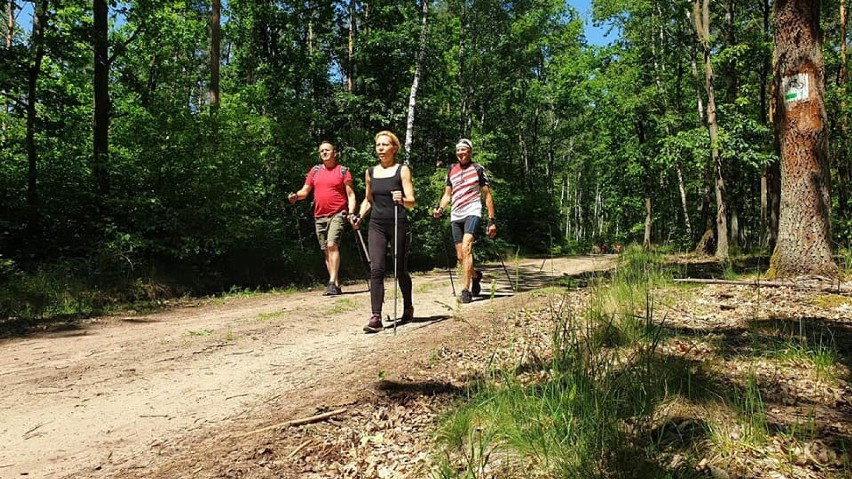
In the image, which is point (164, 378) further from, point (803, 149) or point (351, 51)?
point (351, 51)

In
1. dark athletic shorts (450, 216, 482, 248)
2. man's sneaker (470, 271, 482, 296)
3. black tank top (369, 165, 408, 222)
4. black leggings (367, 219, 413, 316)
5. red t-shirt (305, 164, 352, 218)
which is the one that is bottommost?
man's sneaker (470, 271, 482, 296)

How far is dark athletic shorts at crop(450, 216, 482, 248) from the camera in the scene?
6.63 metres

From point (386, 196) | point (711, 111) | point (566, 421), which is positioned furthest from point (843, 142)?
point (566, 421)

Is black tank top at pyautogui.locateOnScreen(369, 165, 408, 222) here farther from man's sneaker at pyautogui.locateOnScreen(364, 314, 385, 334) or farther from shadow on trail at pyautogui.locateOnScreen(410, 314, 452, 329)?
shadow on trail at pyautogui.locateOnScreen(410, 314, 452, 329)

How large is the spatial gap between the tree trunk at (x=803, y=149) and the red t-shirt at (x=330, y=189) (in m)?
6.48

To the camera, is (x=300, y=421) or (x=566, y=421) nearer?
(x=566, y=421)

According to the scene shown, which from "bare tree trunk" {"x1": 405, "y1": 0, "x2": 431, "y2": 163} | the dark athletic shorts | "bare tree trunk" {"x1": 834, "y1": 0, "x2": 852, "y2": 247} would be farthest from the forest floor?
"bare tree trunk" {"x1": 834, "y1": 0, "x2": 852, "y2": 247}

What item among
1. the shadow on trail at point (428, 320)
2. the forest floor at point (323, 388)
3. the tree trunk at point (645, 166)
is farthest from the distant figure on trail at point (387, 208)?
the tree trunk at point (645, 166)

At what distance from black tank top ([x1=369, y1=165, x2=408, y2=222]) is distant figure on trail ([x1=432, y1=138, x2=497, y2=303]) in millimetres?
1189

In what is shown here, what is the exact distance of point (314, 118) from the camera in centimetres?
1504

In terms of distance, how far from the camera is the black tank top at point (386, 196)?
5.43 m

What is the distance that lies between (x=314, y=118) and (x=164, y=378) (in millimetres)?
12247

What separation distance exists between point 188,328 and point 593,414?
502 centimetres

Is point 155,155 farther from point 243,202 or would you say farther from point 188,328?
point 188,328
